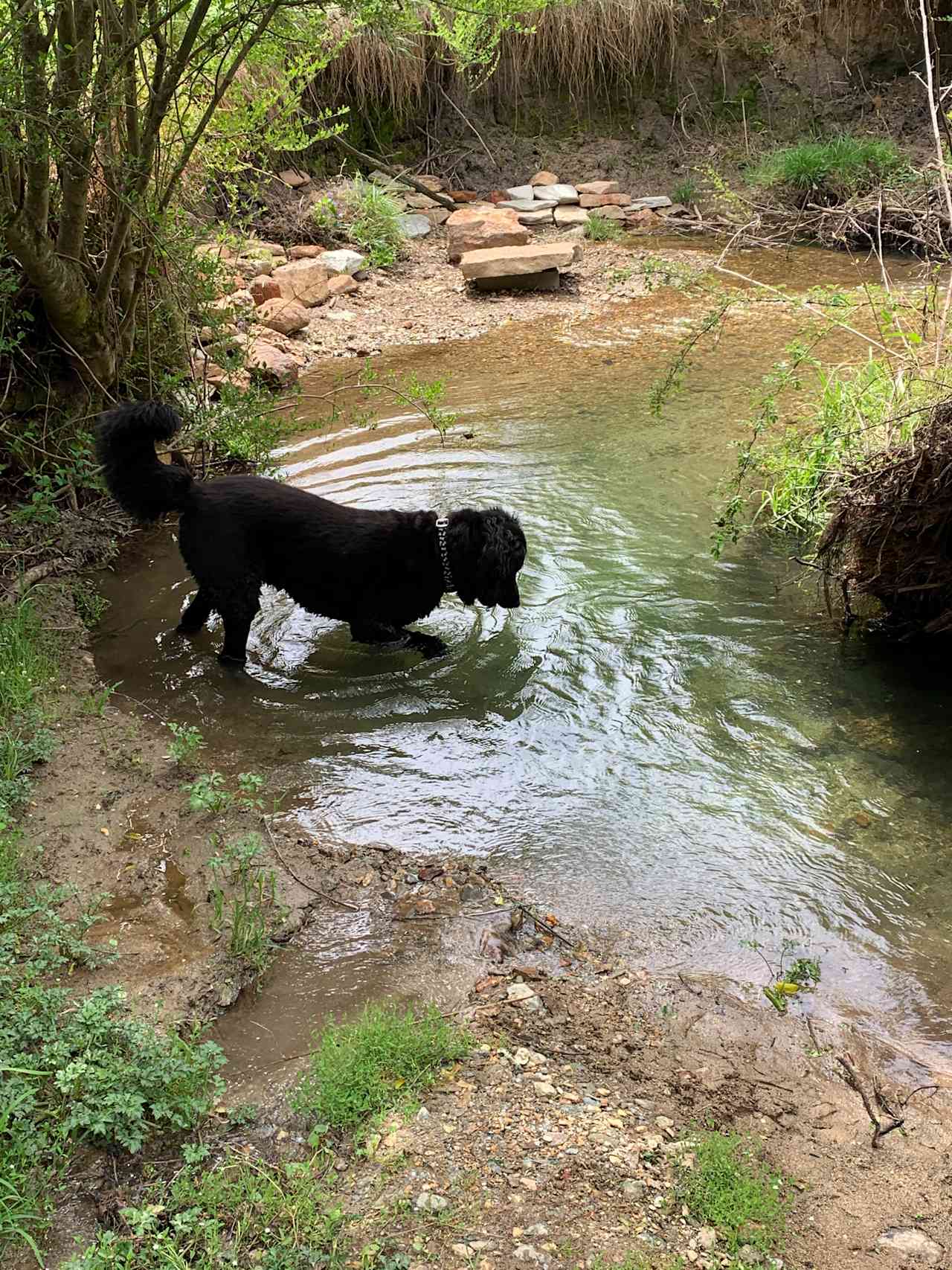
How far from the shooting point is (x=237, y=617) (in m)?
4.95

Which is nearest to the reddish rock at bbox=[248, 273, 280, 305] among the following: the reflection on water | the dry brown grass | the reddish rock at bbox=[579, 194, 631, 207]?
the reflection on water

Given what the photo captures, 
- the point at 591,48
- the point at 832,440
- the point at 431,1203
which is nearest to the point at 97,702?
the point at 431,1203

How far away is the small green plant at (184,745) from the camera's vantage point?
13.1ft

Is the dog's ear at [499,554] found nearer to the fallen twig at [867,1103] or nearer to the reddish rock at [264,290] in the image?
the fallen twig at [867,1103]

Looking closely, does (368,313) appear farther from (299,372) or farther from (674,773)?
(674,773)

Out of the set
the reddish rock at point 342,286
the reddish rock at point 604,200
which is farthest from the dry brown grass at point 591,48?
the reddish rock at point 342,286

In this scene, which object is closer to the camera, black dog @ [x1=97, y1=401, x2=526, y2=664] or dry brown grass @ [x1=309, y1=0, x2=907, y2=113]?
black dog @ [x1=97, y1=401, x2=526, y2=664]

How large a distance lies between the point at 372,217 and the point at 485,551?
9408 mm

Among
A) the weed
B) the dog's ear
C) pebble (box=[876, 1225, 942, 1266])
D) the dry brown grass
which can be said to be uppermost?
the dry brown grass

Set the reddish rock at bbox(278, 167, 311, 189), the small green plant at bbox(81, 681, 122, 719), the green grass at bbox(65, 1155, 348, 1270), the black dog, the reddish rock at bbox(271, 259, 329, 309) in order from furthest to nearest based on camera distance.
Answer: the reddish rock at bbox(278, 167, 311, 189)
the reddish rock at bbox(271, 259, 329, 309)
the black dog
the small green plant at bbox(81, 681, 122, 719)
the green grass at bbox(65, 1155, 348, 1270)

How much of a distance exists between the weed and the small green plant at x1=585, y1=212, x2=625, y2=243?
40.5ft

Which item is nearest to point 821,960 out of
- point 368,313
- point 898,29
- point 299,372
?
point 299,372

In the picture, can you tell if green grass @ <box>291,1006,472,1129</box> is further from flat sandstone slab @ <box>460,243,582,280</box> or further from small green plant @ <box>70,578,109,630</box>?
flat sandstone slab @ <box>460,243,582,280</box>

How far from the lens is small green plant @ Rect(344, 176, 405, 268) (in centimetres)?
1232
